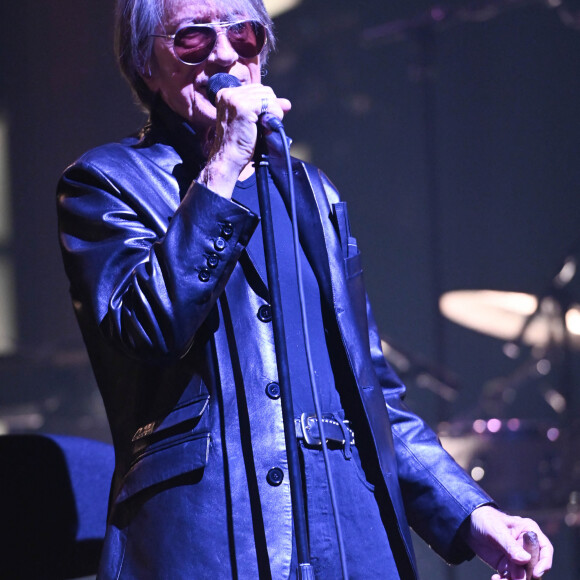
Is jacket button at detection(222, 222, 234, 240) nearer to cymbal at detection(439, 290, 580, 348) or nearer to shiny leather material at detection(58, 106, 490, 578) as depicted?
shiny leather material at detection(58, 106, 490, 578)

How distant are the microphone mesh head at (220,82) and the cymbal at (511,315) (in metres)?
2.42

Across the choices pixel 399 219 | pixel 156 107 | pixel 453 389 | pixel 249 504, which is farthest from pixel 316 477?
pixel 399 219

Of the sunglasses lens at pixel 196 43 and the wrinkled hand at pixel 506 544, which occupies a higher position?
the sunglasses lens at pixel 196 43

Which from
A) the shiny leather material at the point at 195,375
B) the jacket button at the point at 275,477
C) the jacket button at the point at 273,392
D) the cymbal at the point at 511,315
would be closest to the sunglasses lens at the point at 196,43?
the shiny leather material at the point at 195,375

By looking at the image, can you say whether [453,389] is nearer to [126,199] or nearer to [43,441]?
[43,441]

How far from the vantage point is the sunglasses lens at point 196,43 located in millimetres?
1291

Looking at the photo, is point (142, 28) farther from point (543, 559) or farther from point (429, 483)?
point (543, 559)

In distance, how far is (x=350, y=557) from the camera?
118cm

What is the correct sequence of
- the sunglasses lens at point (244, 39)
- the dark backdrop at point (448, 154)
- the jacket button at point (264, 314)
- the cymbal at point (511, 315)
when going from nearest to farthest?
the jacket button at point (264, 314)
the sunglasses lens at point (244, 39)
the cymbal at point (511, 315)
the dark backdrop at point (448, 154)

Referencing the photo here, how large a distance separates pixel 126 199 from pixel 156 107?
0.80 feet

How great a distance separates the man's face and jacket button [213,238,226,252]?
9.6 inches

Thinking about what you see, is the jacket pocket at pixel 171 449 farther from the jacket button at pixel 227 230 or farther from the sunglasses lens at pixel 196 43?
the sunglasses lens at pixel 196 43

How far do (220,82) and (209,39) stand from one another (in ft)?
0.38

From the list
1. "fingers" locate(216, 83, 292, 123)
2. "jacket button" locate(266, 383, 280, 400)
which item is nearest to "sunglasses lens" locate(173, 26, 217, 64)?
"fingers" locate(216, 83, 292, 123)
